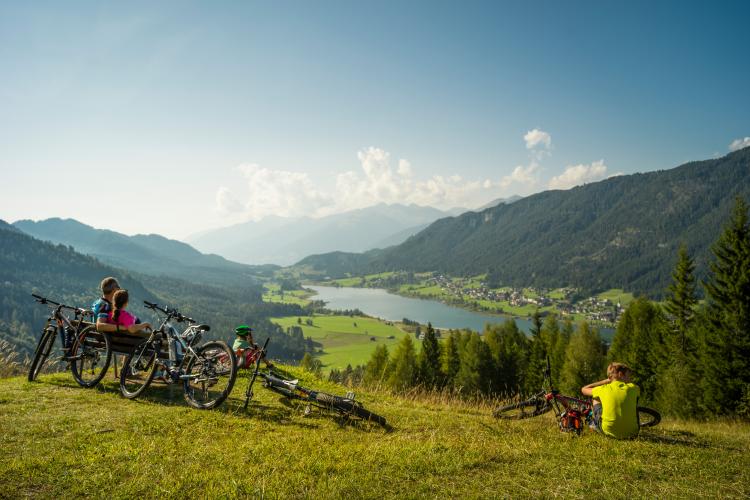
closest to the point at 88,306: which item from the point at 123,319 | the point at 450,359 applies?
the point at 450,359

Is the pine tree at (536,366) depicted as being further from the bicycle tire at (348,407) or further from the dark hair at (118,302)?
the dark hair at (118,302)

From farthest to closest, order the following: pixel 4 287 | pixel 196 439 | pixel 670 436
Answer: pixel 4 287
pixel 670 436
pixel 196 439

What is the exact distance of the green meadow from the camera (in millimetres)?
82688

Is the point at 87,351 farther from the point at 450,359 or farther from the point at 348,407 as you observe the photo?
the point at 450,359

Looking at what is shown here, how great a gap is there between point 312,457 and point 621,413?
218 inches

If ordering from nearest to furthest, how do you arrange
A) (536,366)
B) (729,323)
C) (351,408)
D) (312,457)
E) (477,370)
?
(312,457)
(351,408)
(729,323)
(536,366)
(477,370)

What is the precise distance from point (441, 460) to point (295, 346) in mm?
103428

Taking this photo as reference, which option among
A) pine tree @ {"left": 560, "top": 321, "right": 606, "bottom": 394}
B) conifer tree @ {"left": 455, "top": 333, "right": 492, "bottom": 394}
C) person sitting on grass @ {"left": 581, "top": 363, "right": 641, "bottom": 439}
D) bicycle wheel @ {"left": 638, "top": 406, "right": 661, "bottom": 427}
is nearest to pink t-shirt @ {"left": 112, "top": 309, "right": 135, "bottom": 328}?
person sitting on grass @ {"left": 581, "top": 363, "right": 641, "bottom": 439}

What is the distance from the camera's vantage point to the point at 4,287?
159 meters

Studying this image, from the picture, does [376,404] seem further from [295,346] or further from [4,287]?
→ [4,287]

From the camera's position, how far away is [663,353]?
1195 inches

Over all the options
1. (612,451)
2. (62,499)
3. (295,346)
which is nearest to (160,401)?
(62,499)

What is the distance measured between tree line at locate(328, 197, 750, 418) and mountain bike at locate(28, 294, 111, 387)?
274 inches

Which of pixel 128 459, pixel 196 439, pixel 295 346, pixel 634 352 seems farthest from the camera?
pixel 295 346
